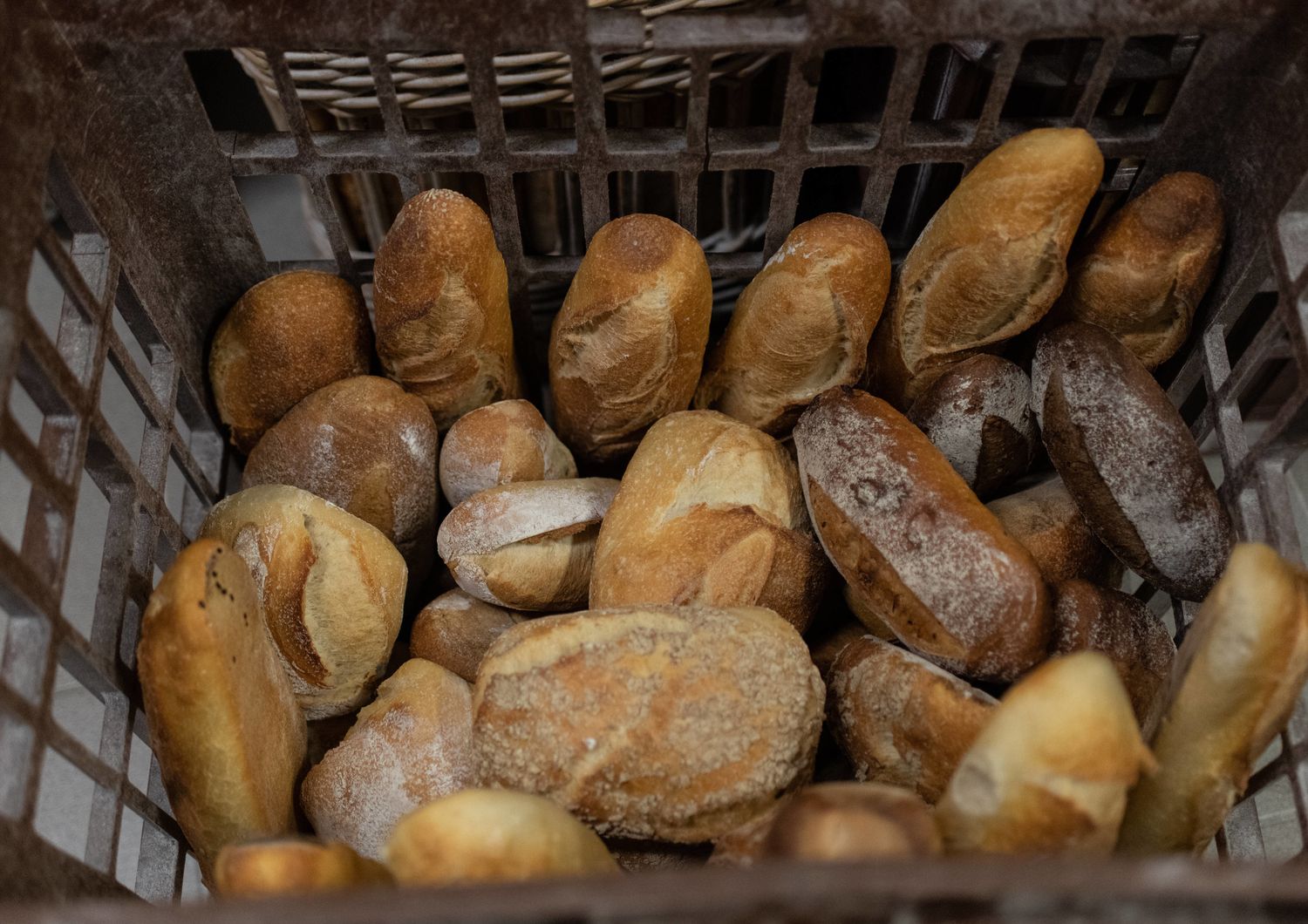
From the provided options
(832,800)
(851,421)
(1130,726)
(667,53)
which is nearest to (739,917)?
(832,800)

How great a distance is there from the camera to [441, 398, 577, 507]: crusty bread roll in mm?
831

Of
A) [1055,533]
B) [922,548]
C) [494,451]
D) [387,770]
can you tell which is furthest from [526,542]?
[1055,533]

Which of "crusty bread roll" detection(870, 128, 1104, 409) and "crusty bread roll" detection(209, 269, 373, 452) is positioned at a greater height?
"crusty bread roll" detection(870, 128, 1104, 409)

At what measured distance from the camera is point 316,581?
73 centimetres

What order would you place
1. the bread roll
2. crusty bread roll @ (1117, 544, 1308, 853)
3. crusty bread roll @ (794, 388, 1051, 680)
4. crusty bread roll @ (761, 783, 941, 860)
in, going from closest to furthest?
crusty bread roll @ (761, 783, 941, 860) → crusty bread roll @ (1117, 544, 1308, 853) → crusty bread roll @ (794, 388, 1051, 680) → the bread roll

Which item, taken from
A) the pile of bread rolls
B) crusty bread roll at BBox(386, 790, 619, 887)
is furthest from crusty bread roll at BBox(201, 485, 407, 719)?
crusty bread roll at BBox(386, 790, 619, 887)

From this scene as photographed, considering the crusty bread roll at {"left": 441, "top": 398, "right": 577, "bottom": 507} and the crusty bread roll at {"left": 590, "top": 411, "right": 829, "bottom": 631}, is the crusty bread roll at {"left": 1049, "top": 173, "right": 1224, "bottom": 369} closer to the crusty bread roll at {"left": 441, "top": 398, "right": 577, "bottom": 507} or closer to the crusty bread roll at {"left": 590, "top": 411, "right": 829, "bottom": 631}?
the crusty bread roll at {"left": 590, "top": 411, "right": 829, "bottom": 631}

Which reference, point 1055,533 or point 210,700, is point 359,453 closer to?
point 210,700

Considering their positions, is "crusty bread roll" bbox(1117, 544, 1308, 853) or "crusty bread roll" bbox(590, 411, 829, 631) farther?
"crusty bread roll" bbox(590, 411, 829, 631)

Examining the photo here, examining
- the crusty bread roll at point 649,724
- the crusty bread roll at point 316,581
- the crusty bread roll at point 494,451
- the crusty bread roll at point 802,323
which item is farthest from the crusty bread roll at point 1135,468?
the crusty bread roll at point 316,581

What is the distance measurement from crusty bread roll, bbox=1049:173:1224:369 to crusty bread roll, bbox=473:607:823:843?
0.39 metres

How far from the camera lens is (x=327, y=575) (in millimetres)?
734

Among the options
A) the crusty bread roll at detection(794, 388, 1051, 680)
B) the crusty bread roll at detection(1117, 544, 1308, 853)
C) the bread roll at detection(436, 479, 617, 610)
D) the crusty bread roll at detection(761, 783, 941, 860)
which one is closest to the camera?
the crusty bread roll at detection(761, 783, 941, 860)

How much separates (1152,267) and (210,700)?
72 centimetres
